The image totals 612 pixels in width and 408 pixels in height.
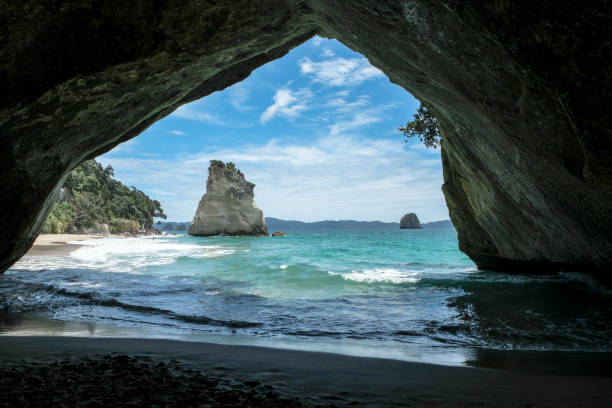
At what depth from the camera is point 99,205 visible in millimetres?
59469

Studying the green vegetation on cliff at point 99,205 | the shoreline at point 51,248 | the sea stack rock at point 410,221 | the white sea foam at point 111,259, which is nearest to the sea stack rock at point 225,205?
the green vegetation on cliff at point 99,205

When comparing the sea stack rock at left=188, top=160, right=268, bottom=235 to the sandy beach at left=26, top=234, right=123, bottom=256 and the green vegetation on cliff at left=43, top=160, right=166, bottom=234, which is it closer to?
the green vegetation on cliff at left=43, top=160, right=166, bottom=234

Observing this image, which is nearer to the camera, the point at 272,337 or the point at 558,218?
the point at 272,337

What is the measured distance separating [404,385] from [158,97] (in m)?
5.48

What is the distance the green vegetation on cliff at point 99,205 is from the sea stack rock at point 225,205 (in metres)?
15.9

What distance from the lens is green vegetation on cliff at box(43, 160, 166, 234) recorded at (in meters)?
46.4

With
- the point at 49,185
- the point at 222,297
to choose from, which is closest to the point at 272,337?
the point at 222,297

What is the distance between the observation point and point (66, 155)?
5.75 m

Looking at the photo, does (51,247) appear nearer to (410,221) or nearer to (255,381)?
(255,381)

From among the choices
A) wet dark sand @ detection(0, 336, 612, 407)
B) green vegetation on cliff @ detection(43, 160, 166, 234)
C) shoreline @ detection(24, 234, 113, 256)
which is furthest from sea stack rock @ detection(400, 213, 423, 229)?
wet dark sand @ detection(0, 336, 612, 407)

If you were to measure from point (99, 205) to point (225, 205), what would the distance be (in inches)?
811

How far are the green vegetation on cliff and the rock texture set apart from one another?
3791 cm

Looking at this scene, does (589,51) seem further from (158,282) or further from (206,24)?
(158,282)

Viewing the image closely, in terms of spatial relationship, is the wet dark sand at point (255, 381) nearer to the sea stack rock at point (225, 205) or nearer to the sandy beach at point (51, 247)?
the sandy beach at point (51, 247)
